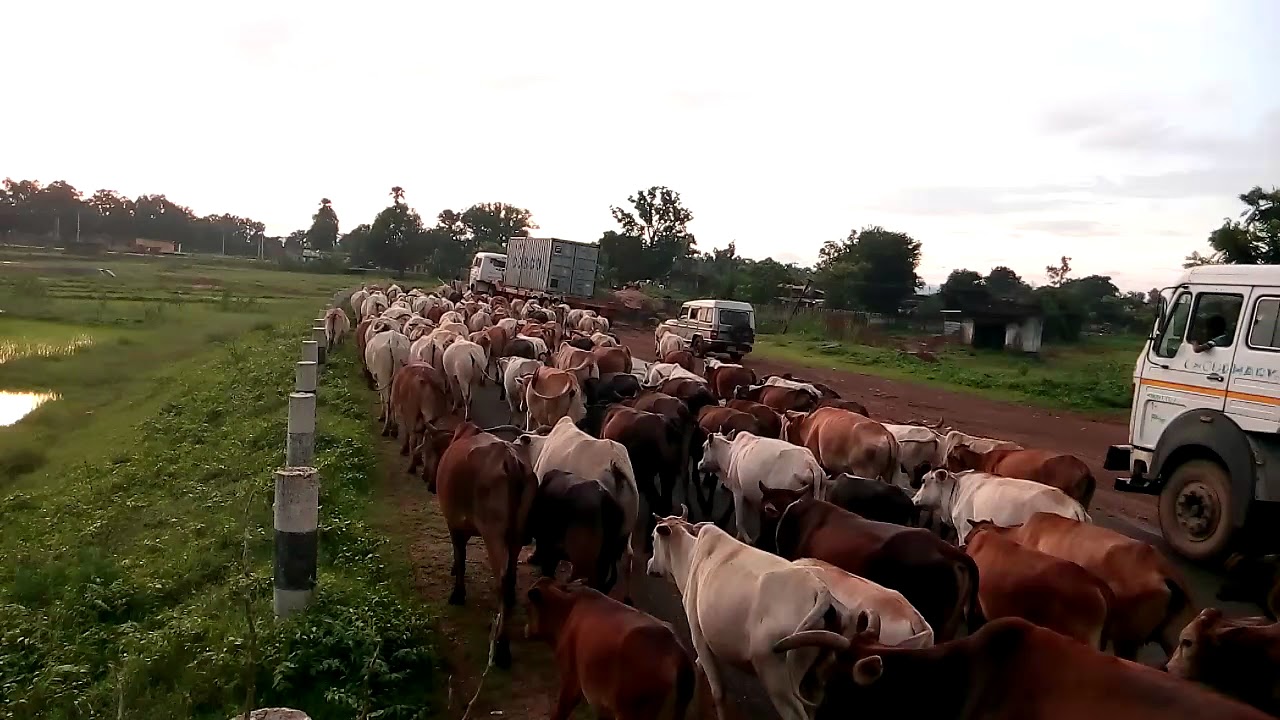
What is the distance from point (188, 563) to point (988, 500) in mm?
6349

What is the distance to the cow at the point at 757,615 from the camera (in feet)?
13.6

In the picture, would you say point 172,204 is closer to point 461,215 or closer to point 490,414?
point 461,215

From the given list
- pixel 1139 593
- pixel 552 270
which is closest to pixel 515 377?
pixel 1139 593

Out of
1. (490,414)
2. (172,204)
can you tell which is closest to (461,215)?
(172,204)

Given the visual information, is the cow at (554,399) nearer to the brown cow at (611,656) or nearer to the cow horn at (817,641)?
the brown cow at (611,656)

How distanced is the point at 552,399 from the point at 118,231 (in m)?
108

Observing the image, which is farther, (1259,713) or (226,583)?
(226,583)

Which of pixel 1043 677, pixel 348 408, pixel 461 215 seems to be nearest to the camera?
pixel 1043 677

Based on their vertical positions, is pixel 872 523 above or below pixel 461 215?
below

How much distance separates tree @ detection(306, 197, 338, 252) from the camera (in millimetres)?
113375

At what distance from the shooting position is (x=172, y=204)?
116 metres

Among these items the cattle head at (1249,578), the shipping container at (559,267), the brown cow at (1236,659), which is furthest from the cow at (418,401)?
the shipping container at (559,267)

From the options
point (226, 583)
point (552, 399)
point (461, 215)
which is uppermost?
point (461, 215)

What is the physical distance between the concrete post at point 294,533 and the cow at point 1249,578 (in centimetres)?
650
